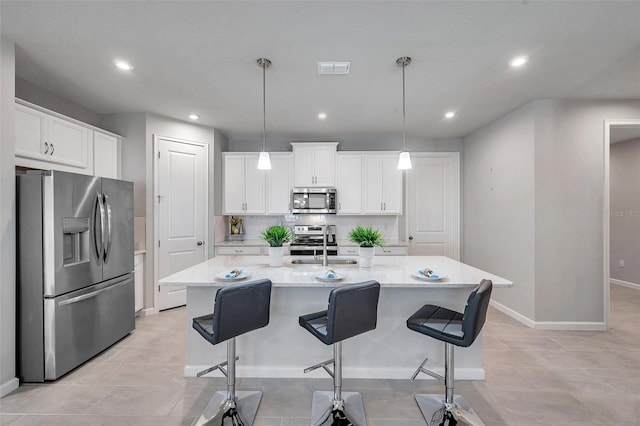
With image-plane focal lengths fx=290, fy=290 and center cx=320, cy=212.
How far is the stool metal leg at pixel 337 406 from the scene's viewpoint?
6.24ft

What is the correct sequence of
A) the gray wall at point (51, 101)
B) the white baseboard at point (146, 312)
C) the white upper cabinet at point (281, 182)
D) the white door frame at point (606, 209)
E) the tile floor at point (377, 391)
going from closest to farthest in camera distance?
the tile floor at point (377, 391) < the gray wall at point (51, 101) < the white door frame at point (606, 209) < the white baseboard at point (146, 312) < the white upper cabinet at point (281, 182)

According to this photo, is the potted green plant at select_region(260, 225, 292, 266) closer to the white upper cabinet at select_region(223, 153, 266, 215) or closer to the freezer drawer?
the freezer drawer

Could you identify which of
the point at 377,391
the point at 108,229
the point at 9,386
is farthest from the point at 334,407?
the point at 108,229

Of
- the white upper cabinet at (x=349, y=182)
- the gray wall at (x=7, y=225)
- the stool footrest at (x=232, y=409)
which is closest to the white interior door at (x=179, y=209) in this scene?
the gray wall at (x=7, y=225)

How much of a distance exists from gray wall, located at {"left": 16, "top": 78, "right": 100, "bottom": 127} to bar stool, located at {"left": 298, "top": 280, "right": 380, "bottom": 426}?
140 inches

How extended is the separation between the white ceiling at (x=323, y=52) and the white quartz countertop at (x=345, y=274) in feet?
5.91

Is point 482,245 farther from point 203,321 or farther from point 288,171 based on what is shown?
point 203,321

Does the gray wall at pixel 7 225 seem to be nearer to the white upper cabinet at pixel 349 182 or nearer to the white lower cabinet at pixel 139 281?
the white lower cabinet at pixel 139 281

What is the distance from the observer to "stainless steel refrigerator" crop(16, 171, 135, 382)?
2334mm

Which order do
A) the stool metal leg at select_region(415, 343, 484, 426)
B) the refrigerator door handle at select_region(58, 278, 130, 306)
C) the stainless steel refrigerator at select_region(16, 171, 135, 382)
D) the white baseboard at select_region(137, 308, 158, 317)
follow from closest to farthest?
1. the stool metal leg at select_region(415, 343, 484, 426)
2. the stainless steel refrigerator at select_region(16, 171, 135, 382)
3. the refrigerator door handle at select_region(58, 278, 130, 306)
4. the white baseboard at select_region(137, 308, 158, 317)

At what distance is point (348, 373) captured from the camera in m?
2.45

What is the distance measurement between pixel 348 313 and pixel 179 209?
3263mm

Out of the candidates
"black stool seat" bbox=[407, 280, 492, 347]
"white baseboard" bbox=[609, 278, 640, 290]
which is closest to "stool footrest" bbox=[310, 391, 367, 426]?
"black stool seat" bbox=[407, 280, 492, 347]

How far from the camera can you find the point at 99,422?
6.35 feet
